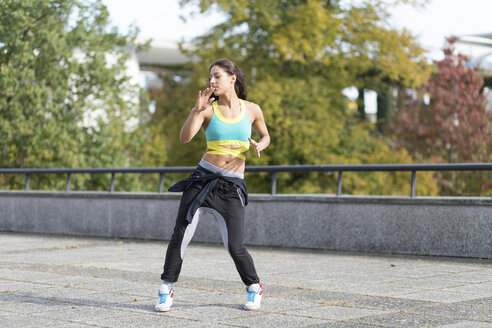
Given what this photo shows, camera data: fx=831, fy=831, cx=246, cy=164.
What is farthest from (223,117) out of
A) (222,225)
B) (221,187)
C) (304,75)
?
(304,75)

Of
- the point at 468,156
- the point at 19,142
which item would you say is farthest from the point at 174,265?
the point at 468,156

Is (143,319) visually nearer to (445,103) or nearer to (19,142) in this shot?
(19,142)

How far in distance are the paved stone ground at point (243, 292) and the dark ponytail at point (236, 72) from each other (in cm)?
153

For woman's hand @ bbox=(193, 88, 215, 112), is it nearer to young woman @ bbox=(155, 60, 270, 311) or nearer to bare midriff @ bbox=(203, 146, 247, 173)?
young woman @ bbox=(155, 60, 270, 311)

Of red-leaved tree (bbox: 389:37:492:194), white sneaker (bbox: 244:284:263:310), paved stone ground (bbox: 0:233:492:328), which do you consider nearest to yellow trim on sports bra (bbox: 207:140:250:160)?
white sneaker (bbox: 244:284:263:310)

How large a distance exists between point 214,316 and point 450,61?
3084cm

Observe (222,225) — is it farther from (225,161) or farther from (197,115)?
(197,115)

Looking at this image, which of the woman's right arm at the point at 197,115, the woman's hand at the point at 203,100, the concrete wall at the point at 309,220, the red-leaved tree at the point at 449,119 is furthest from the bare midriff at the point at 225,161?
the red-leaved tree at the point at 449,119

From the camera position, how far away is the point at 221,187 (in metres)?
5.77

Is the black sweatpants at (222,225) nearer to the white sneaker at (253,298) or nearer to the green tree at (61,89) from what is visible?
the white sneaker at (253,298)

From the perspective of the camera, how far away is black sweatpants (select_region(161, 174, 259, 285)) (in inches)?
226

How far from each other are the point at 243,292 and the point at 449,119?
28.0 meters

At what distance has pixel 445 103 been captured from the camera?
111ft

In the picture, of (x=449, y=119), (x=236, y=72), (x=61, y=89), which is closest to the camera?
(x=236, y=72)
